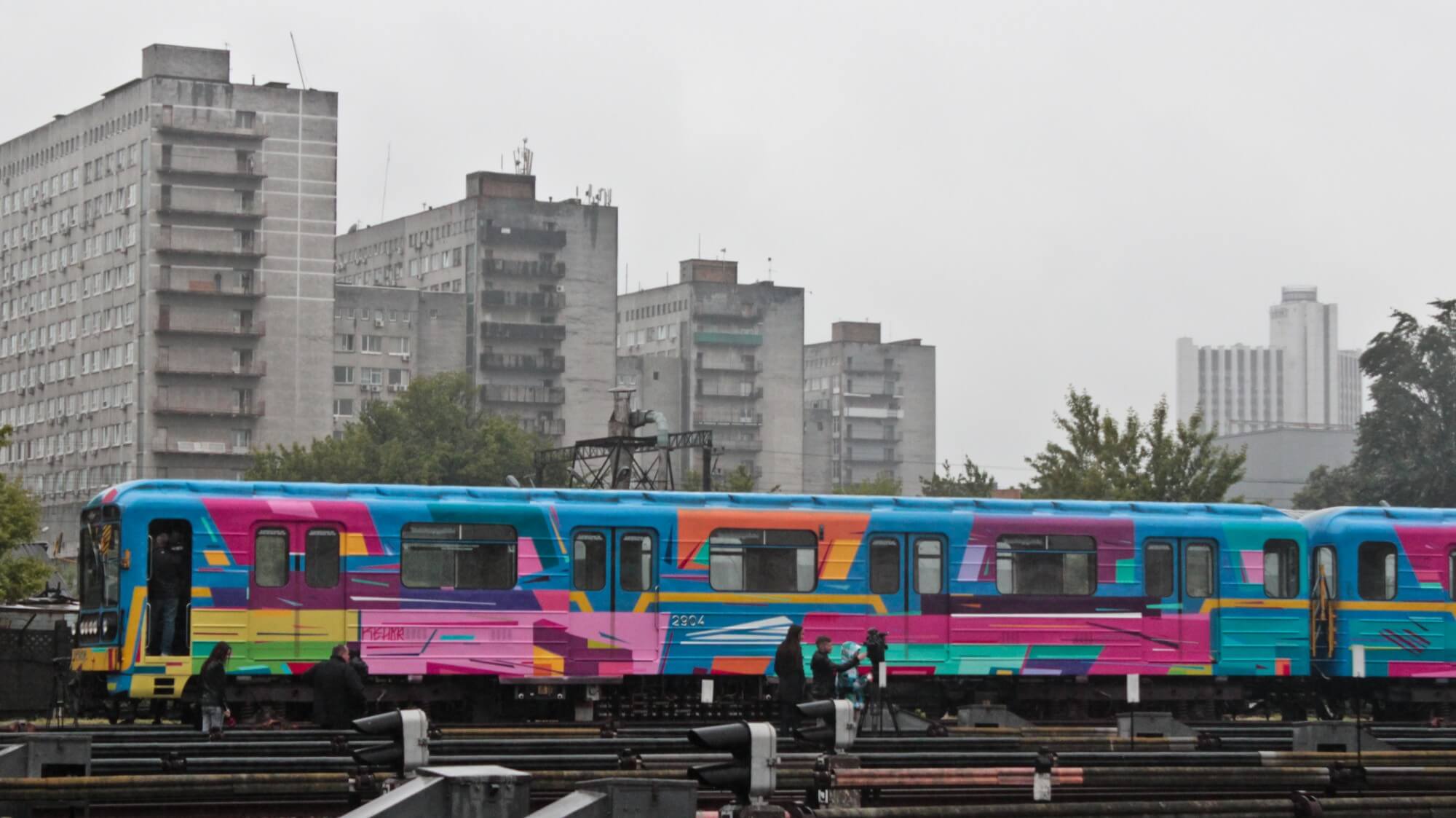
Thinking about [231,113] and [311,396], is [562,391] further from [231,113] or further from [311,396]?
[231,113]

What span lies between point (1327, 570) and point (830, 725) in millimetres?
20452

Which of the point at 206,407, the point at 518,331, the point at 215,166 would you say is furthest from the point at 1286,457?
the point at 215,166

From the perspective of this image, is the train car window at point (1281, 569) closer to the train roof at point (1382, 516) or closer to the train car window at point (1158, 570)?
the train roof at point (1382, 516)

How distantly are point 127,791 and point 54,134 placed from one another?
5101 inches

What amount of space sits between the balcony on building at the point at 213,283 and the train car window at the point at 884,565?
101 meters

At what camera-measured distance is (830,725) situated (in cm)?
1400

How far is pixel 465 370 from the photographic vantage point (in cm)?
14750

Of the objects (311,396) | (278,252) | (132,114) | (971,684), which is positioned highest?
(132,114)

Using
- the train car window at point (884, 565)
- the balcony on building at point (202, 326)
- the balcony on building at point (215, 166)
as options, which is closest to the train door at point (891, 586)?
the train car window at point (884, 565)

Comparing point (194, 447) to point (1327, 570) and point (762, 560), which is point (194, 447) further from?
point (1327, 570)

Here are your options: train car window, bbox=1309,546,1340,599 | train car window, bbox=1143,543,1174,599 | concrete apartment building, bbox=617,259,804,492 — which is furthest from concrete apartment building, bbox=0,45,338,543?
train car window, bbox=1309,546,1340,599

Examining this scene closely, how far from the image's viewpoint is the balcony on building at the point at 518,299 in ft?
481

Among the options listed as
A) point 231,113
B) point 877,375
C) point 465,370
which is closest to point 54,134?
point 231,113

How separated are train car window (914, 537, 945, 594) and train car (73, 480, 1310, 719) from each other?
0.03 meters
